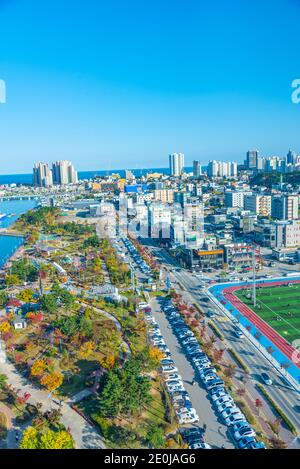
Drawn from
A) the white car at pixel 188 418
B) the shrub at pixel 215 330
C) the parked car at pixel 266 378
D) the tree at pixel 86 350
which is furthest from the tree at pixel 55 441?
the shrub at pixel 215 330

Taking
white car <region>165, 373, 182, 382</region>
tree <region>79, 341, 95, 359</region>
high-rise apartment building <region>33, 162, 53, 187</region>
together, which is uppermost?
high-rise apartment building <region>33, 162, 53, 187</region>

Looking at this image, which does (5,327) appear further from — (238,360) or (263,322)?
(263,322)

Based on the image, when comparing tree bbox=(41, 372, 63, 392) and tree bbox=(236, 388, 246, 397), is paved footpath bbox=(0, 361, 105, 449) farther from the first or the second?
tree bbox=(236, 388, 246, 397)

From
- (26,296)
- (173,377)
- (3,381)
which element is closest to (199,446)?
(173,377)

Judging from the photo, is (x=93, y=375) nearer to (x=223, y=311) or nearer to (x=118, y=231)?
(x=223, y=311)

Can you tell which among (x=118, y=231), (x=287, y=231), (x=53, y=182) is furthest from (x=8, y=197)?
(x=287, y=231)

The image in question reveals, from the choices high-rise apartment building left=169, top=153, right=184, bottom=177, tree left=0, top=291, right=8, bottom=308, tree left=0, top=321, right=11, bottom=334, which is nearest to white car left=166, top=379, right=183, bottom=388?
tree left=0, top=321, right=11, bottom=334
